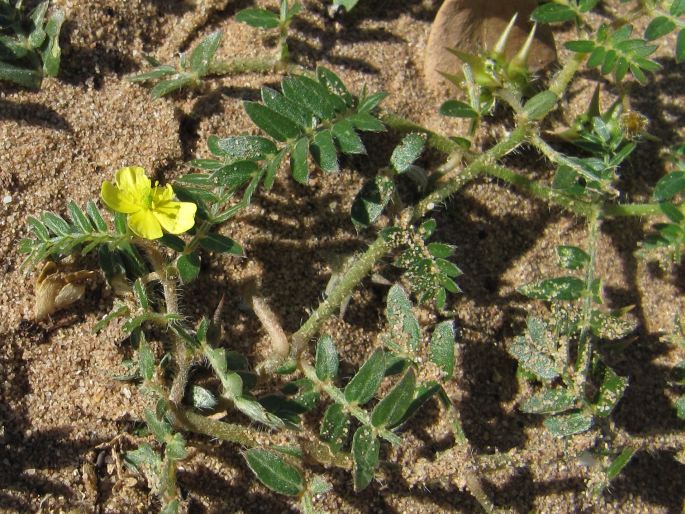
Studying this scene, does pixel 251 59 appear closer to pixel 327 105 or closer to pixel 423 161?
pixel 327 105

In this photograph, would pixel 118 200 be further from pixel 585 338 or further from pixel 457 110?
pixel 585 338

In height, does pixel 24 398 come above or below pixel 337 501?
above

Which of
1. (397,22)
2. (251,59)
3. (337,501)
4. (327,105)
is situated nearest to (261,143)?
(327,105)

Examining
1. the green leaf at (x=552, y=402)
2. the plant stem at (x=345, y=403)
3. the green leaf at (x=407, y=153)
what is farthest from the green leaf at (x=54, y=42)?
the green leaf at (x=552, y=402)

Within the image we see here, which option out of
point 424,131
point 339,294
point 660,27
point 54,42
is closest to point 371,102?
point 424,131

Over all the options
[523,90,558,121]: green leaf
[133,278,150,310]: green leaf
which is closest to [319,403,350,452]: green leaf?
[133,278,150,310]: green leaf

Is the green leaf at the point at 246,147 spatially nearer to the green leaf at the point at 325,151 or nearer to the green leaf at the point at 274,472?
the green leaf at the point at 325,151
